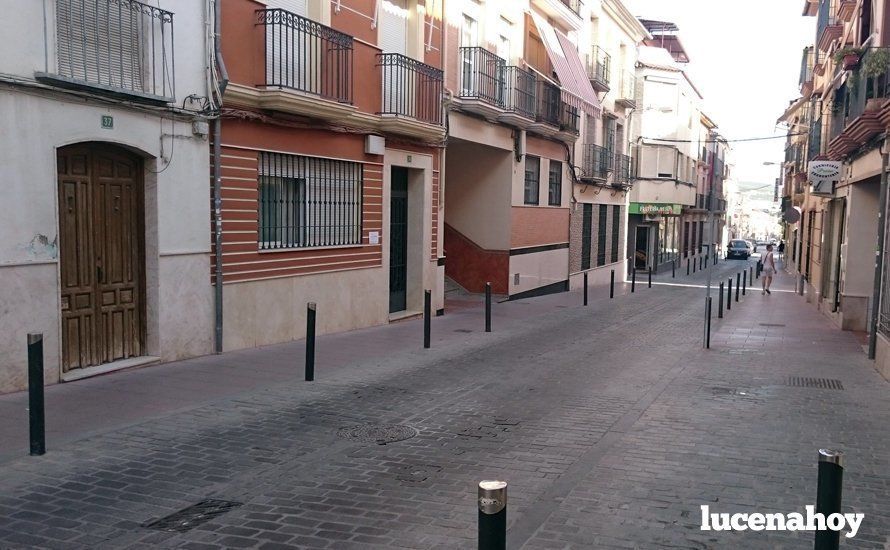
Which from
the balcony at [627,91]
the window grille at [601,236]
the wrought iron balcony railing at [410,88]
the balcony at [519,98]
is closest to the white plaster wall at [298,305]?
the wrought iron balcony railing at [410,88]

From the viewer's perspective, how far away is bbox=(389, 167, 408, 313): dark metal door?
53.1ft

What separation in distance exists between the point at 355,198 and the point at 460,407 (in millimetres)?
6865

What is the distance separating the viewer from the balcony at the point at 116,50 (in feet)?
28.1

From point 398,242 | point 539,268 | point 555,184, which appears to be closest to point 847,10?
point 555,184

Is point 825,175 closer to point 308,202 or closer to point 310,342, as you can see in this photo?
point 308,202

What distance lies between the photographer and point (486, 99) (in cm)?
1828

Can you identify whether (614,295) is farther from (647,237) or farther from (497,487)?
(497,487)

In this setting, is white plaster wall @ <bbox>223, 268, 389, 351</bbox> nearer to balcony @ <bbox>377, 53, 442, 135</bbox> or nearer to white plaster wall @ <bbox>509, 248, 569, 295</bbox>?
balcony @ <bbox>377, 53, 442, 135</bbox>

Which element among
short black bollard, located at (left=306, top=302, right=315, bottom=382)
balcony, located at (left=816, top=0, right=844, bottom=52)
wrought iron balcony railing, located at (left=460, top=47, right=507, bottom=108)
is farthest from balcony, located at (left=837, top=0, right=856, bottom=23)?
short black bollard, located at (left=306, top=302, right=315, bottom=382)

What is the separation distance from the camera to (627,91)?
33.5 m

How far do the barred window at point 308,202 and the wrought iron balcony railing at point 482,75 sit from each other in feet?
15.6

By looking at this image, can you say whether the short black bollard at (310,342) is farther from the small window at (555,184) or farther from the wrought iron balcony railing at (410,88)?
the small window at (555,184)

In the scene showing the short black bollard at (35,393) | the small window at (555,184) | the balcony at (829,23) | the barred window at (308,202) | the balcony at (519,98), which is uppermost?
the balcony at (829,23)

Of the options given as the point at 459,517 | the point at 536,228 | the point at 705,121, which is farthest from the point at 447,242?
the point at 705,121
